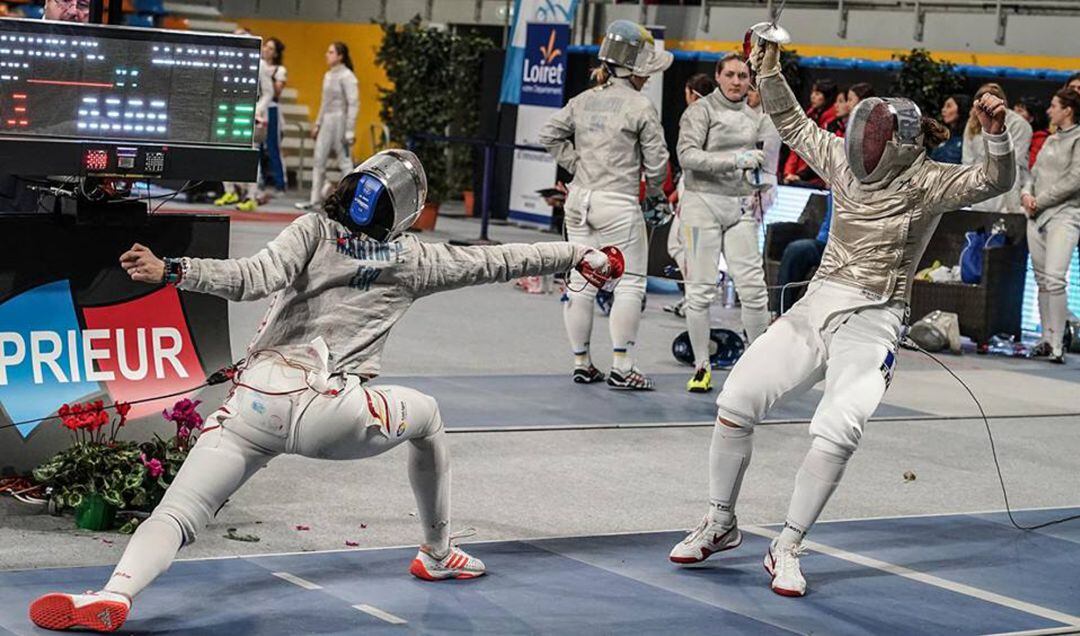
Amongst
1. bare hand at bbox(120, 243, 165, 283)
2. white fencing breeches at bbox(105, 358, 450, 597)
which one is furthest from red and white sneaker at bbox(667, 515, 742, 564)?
bare hand at bbox(120, 243, 165, 283)

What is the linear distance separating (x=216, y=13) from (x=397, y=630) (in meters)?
18.3

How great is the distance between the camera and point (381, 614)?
13.8ft

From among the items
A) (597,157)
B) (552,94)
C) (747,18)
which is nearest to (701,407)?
(597,157)

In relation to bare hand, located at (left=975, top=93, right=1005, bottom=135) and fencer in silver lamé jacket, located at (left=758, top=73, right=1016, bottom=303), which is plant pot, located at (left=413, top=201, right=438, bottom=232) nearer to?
fencer in silver lamé jacket, located at (left=758, top=73, right=1016, bottom=303)

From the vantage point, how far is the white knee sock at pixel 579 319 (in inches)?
316

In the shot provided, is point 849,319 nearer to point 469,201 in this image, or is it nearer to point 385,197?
point 385,197

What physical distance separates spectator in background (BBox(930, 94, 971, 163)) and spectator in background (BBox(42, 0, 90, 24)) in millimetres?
6468

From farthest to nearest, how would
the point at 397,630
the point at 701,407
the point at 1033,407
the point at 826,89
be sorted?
the point at 826,89 → the point at 1033,407 → the point at 701,407 → the point at 397,630

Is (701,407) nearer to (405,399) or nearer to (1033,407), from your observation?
(1033,407)

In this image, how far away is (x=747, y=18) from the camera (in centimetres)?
1608

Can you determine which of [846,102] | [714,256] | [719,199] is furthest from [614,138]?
[846,102]

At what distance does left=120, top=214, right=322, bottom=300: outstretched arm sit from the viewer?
380 cm

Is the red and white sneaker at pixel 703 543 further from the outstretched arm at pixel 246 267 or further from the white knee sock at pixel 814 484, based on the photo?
the outstretched arm at pixel 246 267

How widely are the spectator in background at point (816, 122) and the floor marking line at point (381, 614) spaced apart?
7.58 meters
